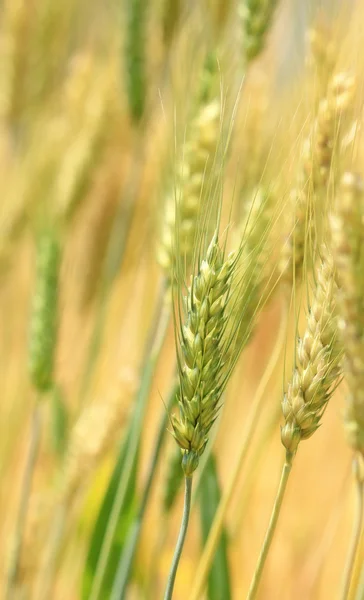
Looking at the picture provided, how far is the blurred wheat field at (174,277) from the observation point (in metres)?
0.38

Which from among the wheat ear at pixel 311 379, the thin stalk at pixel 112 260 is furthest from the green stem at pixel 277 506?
the thin stalk at pixel 112 260

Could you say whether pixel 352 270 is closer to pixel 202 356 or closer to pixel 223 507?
pixel 202 356

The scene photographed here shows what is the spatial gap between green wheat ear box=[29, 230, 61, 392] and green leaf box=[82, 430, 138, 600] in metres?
0.11

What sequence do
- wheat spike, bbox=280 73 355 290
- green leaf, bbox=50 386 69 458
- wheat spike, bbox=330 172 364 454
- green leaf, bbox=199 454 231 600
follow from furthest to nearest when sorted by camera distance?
green leaf, bbox=50 386 69 458 < green leaf, bbox=199 454 231 600 < wheat spike, bbox=280 73 355 290 < wheat spike, bbox=330 172 364 454

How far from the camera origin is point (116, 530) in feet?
1.97

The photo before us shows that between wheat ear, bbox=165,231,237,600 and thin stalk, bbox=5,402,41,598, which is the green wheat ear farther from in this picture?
wheat ear, bbox=165,231,237,600

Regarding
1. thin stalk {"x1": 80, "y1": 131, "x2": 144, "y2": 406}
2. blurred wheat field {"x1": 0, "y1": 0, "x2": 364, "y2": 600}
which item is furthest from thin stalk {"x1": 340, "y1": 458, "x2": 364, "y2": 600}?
thin stalk {"x1": 80, "y1": 131, "x2": 144, "y2": 406}

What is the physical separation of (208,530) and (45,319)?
0.24 meters

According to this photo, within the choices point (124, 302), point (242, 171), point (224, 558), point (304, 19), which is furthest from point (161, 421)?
point (124, 302)

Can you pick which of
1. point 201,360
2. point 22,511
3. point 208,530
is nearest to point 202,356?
point 201,360

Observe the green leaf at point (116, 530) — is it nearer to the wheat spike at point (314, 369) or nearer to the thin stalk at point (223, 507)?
the thin stalk at point (223, 507)

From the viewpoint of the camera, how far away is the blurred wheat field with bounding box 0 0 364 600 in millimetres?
376

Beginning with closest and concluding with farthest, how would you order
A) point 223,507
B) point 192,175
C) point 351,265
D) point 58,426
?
point 351,265 < point 223,507 < point 192,175 < point 58,426

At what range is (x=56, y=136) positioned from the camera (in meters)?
0.97
